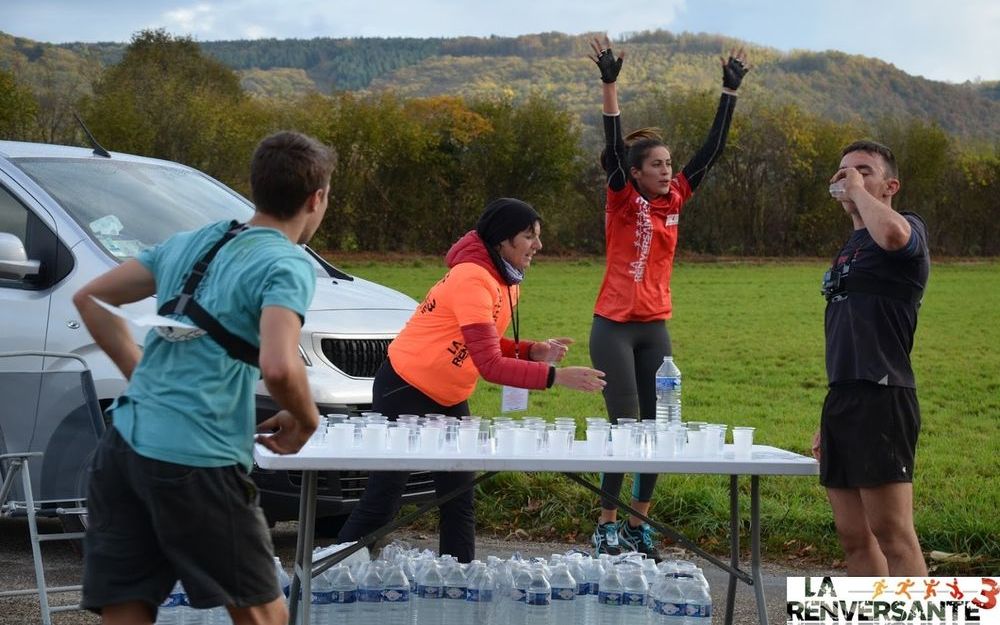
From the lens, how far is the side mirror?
6660mm

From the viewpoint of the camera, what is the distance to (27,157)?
7.53 metres

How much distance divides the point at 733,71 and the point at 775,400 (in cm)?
833

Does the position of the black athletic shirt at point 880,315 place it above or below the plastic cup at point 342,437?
above

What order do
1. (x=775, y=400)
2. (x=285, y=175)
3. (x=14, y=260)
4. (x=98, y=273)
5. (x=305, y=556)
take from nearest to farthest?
1. (x=285, y=175)
2. (x=305, y=556)
3. (x=14, y=260)
4. (x=98, y=273)
5. (x=775, y=400)

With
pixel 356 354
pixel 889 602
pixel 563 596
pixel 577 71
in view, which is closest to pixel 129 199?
pixel 356 354

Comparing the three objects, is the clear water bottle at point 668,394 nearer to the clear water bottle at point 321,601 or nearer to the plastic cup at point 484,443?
the plastic cup at point 484,443

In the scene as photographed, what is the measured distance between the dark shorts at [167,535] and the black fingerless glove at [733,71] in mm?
4584

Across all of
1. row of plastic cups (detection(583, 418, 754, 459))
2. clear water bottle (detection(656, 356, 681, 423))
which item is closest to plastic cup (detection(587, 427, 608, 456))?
row of plastic cups (detection(583, 418, 754, 459))

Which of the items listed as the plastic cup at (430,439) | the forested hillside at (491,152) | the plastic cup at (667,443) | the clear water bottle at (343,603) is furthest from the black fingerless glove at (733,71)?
the forested hillside at (491,152)

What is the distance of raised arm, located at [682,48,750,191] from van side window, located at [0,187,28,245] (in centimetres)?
373

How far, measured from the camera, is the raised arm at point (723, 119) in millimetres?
7230

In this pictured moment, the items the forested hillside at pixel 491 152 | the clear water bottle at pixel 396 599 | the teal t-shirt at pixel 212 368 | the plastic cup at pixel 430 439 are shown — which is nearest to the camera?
the teal t-shirt at pixel 212 368

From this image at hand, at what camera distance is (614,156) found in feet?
22.9

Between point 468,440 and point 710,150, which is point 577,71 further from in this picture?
point 468,440
